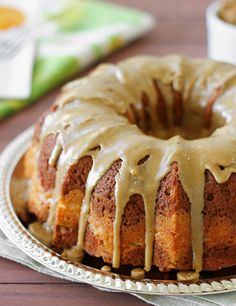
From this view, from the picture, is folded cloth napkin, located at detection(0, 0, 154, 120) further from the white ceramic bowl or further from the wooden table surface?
the white ceramic bowl

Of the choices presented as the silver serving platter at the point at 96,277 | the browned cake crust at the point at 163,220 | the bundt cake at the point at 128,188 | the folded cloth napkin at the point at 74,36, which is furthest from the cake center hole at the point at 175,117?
the folded cloth napkin at the point at 74,36

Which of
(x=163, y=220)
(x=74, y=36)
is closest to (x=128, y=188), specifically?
(x=163, y=220)

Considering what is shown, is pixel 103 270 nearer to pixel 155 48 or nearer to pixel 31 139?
pixel 31 139

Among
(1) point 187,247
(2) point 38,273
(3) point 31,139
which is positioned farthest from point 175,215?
(3) point 31,139

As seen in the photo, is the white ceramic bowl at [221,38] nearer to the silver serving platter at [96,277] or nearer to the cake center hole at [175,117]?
the cake center hole at [175,117]

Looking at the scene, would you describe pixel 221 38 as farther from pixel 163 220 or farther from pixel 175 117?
pixel 163 220

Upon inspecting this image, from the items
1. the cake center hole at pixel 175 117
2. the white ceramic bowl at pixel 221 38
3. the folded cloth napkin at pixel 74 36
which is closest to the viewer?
the cake center hole at pixel 175 117

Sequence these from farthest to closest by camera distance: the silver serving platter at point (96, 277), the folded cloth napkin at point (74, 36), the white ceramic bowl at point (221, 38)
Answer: the folded cloth napkin at point (74, 36), the white ceramic bowl at point (221, 38), the silver serving platter at point (96, 277)
